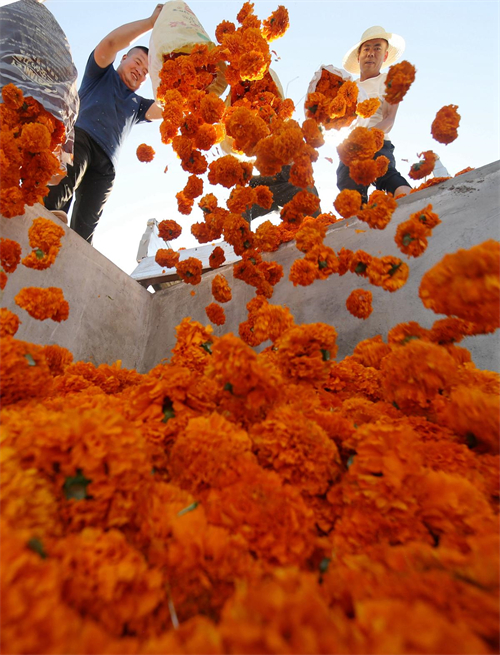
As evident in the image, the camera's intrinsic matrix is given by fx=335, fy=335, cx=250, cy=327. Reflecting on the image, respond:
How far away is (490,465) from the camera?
797mm

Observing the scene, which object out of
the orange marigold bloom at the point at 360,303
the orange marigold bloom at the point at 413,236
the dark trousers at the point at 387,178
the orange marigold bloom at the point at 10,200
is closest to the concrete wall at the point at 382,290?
the orange marigold bloom at the point at 360,303

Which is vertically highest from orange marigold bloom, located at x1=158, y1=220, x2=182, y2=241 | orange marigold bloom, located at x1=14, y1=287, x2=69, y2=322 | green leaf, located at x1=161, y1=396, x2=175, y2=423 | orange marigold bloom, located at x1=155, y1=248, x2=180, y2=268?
orange marigold bloom, located at x1=158, y1=220, x2=182, y2=241

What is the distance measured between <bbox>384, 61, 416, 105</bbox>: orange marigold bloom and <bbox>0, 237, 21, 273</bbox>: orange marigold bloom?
2.17 m

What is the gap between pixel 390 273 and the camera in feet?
5.05

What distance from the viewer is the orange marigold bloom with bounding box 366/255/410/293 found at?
151 centimetres

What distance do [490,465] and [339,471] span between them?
0.35m

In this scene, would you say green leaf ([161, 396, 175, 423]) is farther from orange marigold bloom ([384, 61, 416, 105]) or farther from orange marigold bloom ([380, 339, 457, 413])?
orange marigold bloom ([384, 61, 416, 105])

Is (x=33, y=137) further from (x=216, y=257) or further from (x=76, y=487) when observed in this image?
(x=76, y=487)

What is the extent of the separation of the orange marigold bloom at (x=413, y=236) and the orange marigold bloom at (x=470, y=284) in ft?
2.17

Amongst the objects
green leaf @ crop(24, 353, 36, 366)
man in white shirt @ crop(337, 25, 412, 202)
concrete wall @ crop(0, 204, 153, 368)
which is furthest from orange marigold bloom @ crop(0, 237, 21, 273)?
man in white shirt @ crop(337, 25, 412, 202)

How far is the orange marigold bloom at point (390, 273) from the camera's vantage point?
59.6 inches

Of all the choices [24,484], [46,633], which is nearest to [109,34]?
[24,484]

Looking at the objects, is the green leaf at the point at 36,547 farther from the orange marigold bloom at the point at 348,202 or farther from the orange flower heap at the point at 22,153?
the orange marigold bloom at the point at 348,202

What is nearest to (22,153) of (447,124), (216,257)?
(216,257)
